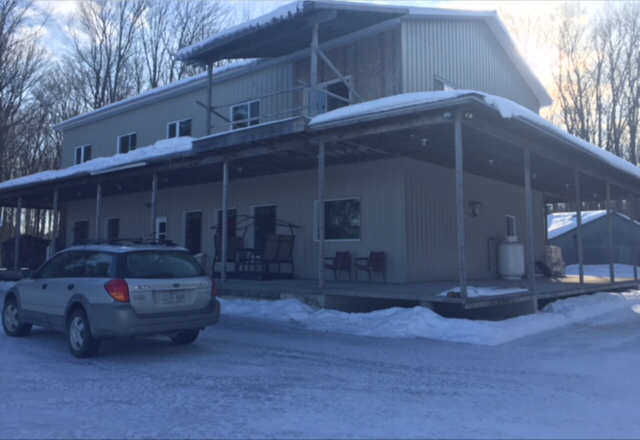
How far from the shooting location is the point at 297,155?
13133 mm

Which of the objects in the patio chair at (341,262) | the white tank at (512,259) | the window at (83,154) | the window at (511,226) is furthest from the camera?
the window at (83,154)

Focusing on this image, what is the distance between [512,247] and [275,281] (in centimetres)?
656

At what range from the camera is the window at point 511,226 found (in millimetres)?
17375

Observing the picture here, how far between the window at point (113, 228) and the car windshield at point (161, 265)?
1421cm

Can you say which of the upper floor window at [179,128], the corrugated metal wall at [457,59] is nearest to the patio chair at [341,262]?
the corrugated metal wall at [457,59]

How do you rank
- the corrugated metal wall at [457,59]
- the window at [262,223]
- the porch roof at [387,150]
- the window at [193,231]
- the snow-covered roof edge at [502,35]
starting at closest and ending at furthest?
the porch roof at [387,150] → the corrugated metal wall at [457,59] → the snow-covered roof edge at [502,35] → the window at [262,223] → the window at [193,231]

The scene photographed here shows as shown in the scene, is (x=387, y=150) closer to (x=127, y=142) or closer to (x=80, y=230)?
(x=127, y=142)

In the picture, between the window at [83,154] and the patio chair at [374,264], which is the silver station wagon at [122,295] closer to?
the patio chair at [374,264]

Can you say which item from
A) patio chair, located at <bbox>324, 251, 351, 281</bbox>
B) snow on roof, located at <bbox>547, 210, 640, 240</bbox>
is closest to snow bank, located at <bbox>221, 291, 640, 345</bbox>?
patio chair, located at <bbox>324, 251, 351, 281</bbox>

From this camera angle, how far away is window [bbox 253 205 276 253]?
51.5ft

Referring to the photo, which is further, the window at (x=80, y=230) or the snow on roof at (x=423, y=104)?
the window at (x=80, y=230)

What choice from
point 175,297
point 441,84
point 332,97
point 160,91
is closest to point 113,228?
point 160,91

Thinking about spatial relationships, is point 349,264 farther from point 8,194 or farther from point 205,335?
point 8,194

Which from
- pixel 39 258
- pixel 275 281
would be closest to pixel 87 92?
pixel 39 258
